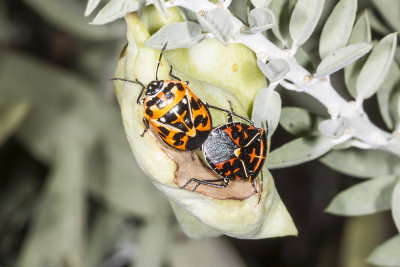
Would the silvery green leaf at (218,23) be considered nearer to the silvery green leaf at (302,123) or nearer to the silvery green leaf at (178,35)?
A: the silvery green leaf at (178,35)

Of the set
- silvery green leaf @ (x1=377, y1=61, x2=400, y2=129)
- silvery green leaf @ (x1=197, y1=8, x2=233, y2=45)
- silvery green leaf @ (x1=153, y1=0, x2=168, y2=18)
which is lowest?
silvery green leaf @ (x1=377, y1=61, x2=400, y2=129)

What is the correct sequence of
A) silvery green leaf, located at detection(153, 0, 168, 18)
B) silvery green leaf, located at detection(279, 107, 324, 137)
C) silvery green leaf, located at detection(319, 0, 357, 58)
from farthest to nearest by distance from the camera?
silvery green leaf, located at detection(279, 107, 324, 137) → silvery green leaf, located at detection(319, 0, 357, 58) → silvery green leaf, located at detection(153, 0, 168, 18)

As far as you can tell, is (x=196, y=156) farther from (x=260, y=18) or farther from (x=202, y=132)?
(x=260, y=18)

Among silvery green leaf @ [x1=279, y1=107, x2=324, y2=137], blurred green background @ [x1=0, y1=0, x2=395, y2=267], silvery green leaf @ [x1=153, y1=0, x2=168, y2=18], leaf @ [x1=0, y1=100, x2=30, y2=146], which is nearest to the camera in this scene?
silvery green leaf @ [x1=153, y1=0, x2=168, y2=18]

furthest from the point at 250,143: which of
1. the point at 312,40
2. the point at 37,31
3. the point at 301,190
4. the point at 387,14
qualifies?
the point at 37,31

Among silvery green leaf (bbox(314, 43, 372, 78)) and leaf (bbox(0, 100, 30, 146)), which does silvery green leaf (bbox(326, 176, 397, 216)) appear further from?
leaf (bbox(0, 100, 30, 146))

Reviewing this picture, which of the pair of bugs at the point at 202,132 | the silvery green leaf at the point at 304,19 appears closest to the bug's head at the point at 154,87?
the pair of bugs at the point at 202,132

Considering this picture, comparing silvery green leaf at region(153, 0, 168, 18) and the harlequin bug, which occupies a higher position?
silvery green leaf at region(153, 0, 168, 18)

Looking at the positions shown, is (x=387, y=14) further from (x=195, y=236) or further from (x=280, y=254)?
(x=280, y=254)

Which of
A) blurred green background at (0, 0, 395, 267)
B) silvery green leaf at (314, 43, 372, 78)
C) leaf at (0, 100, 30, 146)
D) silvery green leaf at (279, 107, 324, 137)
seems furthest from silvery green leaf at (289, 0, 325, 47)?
leaf at (0, 100, 30, 146)
